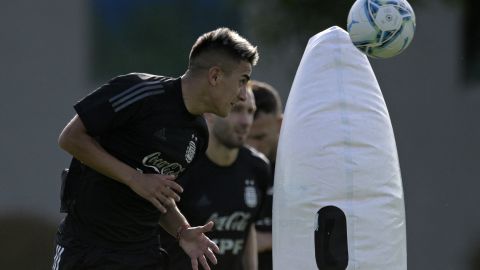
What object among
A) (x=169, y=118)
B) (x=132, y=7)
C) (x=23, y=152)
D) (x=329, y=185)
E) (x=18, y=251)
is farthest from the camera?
(x=23, y=152)

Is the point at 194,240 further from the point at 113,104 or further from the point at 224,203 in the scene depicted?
the point at 224,203

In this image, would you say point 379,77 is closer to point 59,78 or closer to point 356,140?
point 59,78

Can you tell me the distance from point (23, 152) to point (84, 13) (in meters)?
2.35

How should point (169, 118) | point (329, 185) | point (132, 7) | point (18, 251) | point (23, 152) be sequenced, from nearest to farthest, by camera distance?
point (329, 185)
point (169, 118)
point (18, 251)
point (132, 7)
point (23, 152)

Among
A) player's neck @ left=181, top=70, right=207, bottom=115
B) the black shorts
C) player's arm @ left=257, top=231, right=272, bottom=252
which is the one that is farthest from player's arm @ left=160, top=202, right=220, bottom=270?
player's arm @ left=257, top=231, right=272, bottom=252

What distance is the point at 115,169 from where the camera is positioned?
5414mm

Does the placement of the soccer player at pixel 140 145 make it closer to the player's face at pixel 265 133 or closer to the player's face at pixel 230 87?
the player's face at pixel 230 87

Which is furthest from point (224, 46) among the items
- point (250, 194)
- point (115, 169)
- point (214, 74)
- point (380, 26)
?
point (250, 194)

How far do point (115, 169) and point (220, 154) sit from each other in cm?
209

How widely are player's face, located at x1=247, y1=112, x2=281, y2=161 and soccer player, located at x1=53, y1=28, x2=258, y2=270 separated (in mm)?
2542

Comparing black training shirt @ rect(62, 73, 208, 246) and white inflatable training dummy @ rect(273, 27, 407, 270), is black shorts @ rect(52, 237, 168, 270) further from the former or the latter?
white inflatable training dummy @ rect(273, 27, 407, 270)

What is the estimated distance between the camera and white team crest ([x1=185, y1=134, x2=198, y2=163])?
19.1ft

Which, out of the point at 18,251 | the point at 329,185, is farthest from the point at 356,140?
the point at 18,251

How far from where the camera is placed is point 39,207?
51.7 ft
